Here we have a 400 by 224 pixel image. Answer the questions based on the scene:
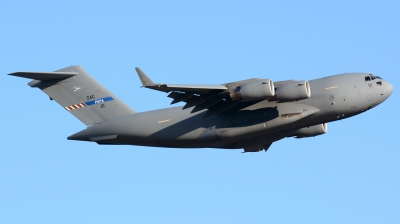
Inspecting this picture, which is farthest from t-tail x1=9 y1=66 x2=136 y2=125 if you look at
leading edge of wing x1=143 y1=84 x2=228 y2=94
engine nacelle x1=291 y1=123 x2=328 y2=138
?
engine nacelle x1=291 y1=123 x2=328 y2=138

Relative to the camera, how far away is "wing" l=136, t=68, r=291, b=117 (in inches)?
808

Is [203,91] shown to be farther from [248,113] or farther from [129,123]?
[129,123]

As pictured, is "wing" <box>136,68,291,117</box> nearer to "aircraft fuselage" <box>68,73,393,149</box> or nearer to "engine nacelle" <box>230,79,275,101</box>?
"engine nacelle" <box>230,79,275,101</box>

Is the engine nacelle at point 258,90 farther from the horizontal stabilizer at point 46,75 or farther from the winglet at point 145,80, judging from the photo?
the horizontal stabilizer at point 46,75

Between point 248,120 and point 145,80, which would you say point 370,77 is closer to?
point 248,120

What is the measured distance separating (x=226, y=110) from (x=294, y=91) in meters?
2.29

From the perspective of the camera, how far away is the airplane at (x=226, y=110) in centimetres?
2123

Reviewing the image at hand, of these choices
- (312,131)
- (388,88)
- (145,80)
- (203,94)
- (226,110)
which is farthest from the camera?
(312,131)

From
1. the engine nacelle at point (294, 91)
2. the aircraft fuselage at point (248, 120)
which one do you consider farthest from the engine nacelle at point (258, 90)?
the aircraft fuselage at point (248, 120)

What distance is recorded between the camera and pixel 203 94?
21562mm

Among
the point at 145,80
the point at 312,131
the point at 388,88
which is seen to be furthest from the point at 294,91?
the point at 145,80

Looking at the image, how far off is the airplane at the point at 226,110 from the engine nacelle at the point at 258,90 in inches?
0.9

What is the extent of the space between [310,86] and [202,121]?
3390 mm

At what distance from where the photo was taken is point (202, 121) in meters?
22.9
